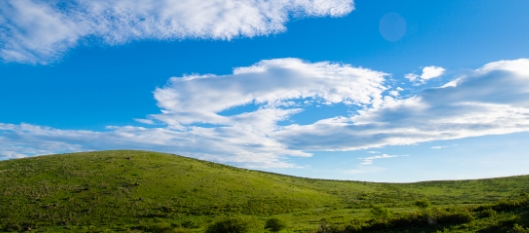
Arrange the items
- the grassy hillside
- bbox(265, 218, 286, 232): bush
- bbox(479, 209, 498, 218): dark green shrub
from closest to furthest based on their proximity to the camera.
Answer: bbox(479, 209, 498, 218): dark green shrub → bbox(265, 218, 286, 232): bush → the grassy hillside

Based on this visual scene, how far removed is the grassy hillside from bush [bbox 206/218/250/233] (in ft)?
8.22

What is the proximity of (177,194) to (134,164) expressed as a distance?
2339cm

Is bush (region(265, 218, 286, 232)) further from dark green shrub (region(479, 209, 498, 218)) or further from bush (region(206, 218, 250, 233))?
dark green shrub (region(479, 209, 498, 218))

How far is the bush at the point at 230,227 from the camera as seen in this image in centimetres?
4319

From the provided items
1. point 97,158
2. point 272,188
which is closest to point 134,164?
point 97,158

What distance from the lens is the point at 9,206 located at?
63094 mm

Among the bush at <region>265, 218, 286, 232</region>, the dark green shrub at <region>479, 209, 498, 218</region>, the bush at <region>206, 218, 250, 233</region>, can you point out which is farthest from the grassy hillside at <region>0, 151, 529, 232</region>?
the bush at <region>206, 218, 250, 233</region>

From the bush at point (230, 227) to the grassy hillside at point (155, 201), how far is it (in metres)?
2.50

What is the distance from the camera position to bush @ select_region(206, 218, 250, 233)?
4319cm

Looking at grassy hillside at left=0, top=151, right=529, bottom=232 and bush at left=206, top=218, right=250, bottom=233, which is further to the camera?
grassy hillside at left=0, top=151, right=529, bottom=232

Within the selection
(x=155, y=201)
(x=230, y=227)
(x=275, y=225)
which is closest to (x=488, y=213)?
(x=275, y=225)

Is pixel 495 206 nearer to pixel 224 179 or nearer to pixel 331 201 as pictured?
pixel 331 201

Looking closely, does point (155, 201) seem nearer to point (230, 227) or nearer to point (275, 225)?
point (230, 227)

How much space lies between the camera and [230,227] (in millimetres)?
43344
